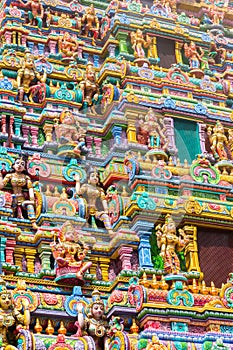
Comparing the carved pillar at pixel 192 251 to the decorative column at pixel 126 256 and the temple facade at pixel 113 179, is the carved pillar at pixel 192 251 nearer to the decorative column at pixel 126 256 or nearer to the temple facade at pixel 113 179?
the temple facade at pixel 113 179

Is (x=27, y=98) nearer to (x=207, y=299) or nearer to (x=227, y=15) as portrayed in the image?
(x=207, y=299)

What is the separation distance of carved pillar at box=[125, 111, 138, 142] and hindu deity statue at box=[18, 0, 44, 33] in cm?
440

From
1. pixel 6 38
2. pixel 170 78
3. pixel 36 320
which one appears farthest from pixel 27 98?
pixel 36 320

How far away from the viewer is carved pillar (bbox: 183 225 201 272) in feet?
71.2

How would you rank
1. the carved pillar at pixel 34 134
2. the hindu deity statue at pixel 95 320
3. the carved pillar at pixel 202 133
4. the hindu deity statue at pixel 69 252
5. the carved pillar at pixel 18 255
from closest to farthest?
the hindu deity statue at pixel 95 320 < the hindu deity statue at pixel 69 252 < the carved pillar at pixel 18 255 < the carved pillar at pixel 34 134 < the carved pillar at pixel 202 133

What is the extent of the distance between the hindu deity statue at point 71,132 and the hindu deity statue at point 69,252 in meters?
2.94

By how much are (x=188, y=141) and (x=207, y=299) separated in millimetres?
5727

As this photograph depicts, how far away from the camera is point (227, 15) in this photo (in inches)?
1214

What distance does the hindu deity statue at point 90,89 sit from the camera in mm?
24922

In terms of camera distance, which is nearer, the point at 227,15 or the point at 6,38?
the point at 6,38

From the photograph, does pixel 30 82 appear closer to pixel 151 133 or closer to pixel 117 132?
pixel 117 132

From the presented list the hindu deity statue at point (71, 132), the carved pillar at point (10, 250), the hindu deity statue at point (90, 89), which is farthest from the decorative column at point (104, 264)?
the hindu deity statue at point (90, 89)

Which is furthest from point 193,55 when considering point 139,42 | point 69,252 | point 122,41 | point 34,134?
point 69,252

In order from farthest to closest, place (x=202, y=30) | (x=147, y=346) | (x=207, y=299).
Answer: (x=202, y=30), (x=207, y=299), (x=147, y=346)
